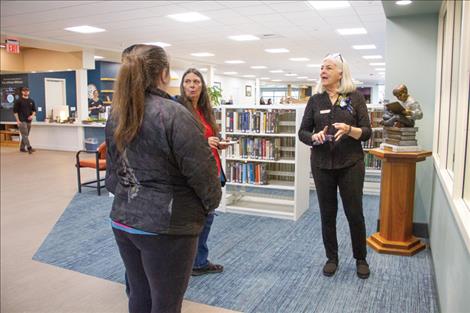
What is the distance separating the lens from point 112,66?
13414mm

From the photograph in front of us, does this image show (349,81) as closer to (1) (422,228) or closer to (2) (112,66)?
(1) (422,228)

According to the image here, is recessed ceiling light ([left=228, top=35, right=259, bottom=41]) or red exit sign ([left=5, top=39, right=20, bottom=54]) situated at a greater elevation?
recessed ceiling light ([left=228, top=35, right=259, bottom=41])

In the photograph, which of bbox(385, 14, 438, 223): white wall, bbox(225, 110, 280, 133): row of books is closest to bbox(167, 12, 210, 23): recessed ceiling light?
bbox(225, 110, 280, 133): row of books

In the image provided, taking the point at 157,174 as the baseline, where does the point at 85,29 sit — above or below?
above

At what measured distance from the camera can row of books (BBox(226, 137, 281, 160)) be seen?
15.2ft

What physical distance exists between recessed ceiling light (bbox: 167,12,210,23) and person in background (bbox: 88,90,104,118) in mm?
5235

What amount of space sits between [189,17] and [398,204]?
17.5ft

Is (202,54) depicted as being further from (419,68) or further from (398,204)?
(398,204)

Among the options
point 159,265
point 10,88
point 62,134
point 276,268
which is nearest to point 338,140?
point 276,268

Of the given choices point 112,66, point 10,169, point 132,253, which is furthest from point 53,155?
point 132,253

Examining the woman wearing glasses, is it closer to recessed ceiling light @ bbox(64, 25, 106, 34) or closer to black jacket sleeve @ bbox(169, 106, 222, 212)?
black jacket sleeve @ bbox(169, 106, 222, 212)

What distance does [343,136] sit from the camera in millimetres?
2779

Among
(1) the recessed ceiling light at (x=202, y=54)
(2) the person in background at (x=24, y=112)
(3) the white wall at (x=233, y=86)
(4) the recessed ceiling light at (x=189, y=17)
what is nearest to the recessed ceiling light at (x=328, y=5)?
(4) the recessed ceiling light at (x=189, y=17)

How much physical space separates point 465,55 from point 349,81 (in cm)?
87
